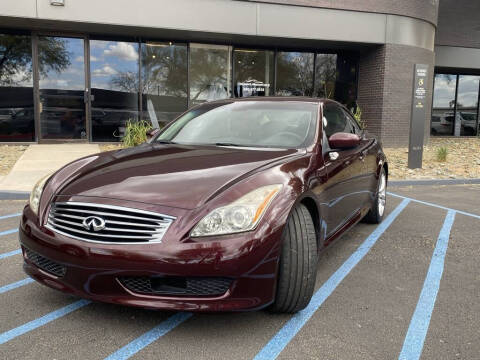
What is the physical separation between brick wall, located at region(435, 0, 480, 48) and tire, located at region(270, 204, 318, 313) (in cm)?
1642

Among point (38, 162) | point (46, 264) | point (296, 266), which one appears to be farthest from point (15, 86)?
point (296, 266)

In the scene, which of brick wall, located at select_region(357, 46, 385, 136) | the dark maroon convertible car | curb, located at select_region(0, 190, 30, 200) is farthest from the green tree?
the dark maroon convertible car

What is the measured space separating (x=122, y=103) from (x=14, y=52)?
3014 millimetres

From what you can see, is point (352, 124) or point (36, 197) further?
point (352, 124)

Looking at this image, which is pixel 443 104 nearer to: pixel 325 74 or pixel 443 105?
Result: pixel 443 105

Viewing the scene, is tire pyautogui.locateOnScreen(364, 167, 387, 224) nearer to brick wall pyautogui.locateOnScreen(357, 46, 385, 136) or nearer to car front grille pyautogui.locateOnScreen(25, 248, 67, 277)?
car front grille pyautogui.locateOnScreen(25, 248, 67, 277)

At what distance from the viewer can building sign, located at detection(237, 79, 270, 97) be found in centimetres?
1406

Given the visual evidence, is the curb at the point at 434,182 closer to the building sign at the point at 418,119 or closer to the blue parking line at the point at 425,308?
the building sign at the point at 418,119

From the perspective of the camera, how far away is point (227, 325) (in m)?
2.83

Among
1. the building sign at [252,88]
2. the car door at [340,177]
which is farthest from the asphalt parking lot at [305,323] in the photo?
the building sign at [252,88]

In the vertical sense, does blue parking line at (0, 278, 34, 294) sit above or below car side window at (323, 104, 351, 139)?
below

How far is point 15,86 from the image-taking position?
12.0 m

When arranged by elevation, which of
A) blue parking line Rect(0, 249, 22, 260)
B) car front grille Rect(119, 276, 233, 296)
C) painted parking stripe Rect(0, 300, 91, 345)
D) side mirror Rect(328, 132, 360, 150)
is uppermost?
side mirror Rect(328, 132, 360, 150)

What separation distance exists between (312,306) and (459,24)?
17.4m
